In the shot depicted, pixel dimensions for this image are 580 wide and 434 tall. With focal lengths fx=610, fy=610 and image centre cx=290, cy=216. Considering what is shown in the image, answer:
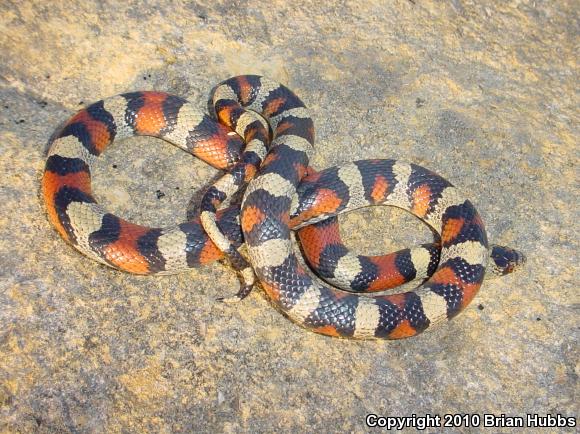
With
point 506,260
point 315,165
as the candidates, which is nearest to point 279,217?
point 315,165

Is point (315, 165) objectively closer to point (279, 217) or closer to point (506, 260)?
point (279, 217)

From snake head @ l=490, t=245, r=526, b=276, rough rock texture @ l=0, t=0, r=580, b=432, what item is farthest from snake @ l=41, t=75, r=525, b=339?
rough rock texture @ l=0, t=0, r=580, b=432

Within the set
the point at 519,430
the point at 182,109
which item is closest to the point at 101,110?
the point at 182,109

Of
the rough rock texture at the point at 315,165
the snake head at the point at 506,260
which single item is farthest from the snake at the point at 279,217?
the rough rock texture at the point at 315,165

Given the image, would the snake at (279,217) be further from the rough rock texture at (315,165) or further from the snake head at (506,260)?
the rough rock texture at (315,165)

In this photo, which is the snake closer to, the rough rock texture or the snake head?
the snake head

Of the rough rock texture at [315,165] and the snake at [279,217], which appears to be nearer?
the rough rock texture at [315,165]
